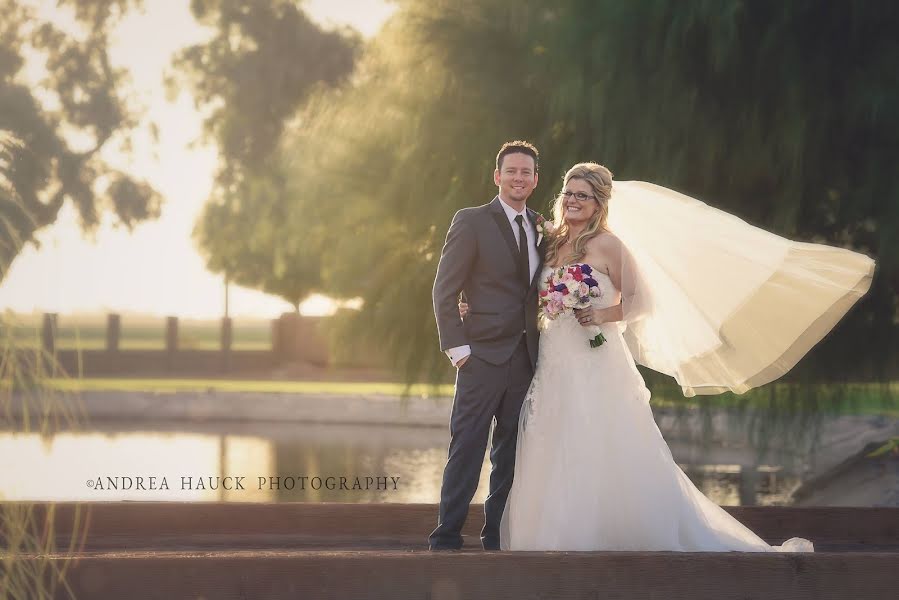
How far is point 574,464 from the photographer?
3.86 metres

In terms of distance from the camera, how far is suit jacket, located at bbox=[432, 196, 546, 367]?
150 inches

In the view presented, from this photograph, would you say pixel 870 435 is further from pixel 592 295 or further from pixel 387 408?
pixel 592 295

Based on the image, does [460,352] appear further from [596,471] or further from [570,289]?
[596,471]

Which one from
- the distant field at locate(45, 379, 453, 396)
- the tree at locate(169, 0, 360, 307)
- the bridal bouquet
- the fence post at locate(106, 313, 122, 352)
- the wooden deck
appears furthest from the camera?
the fence post at locate(106, 313, 122, 352)

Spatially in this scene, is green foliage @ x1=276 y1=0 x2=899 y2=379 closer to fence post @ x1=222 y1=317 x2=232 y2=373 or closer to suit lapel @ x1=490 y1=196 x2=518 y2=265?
suit lapel @ x1=490 y1=196 x2=518 y2=265

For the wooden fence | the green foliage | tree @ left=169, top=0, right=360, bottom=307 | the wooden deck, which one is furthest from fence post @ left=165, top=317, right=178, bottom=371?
the wooden deck

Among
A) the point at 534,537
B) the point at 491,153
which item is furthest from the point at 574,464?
the point at 491,153

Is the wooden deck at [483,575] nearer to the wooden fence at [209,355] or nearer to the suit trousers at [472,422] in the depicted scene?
the suit trousers at [472,422]

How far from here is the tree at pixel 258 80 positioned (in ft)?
68.5

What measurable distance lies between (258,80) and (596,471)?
18184mm

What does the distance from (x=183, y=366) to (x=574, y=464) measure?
21706 mm

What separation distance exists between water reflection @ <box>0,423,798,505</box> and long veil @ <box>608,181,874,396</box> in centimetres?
424

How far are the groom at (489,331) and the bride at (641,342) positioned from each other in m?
0.07

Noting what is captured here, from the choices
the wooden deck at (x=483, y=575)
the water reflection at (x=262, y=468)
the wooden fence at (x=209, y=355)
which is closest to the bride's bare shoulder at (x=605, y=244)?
the wooden deck at (x=483, y=575)
